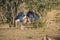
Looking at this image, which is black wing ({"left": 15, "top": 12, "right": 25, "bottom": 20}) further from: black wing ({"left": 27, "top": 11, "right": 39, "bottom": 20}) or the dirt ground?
the dirt ground

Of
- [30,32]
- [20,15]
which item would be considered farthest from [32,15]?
[30,32]

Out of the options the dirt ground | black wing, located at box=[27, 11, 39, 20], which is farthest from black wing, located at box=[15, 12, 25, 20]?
the dirt ground

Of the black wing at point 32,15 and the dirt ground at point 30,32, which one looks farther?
the black wing at point 32,15

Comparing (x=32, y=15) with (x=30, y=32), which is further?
(x=32, y=15)

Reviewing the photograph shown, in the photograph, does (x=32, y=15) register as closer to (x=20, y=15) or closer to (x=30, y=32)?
(x=20, y=15)

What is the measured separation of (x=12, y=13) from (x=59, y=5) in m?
5.66

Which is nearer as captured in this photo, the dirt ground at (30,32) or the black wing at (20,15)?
the dirt ground at (30,32)

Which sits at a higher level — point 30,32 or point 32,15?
point 32,15

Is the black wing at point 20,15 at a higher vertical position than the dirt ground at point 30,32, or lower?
higher

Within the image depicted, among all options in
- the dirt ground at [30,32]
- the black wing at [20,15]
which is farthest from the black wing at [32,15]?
the dirt ground at [30,32]

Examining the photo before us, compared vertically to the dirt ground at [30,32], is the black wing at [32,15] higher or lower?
higher

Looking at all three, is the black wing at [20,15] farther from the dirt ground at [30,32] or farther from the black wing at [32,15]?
the dirt ground at [30,32]

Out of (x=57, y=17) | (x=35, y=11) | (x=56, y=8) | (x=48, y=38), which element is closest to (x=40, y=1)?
(x=35, y=11)

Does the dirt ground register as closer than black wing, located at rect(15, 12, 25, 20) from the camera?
Yes
